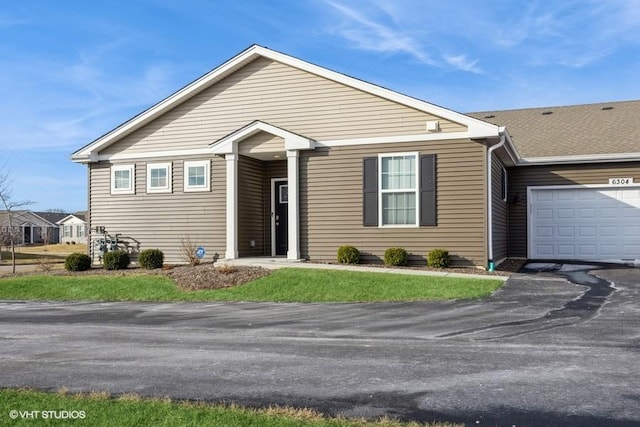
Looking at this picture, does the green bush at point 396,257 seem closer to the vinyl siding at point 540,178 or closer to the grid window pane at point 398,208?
the grid window pane at point 398,208

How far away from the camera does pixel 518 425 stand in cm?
411

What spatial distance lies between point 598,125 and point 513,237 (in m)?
5.09

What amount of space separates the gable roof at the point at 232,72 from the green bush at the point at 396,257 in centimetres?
329

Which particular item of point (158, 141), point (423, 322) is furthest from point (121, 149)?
point (423, 322)

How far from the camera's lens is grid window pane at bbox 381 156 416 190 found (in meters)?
14.4

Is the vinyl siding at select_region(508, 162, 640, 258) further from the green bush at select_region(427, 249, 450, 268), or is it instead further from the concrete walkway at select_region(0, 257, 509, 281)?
the concrete walkway at select_region(0, 257, 509, 281)

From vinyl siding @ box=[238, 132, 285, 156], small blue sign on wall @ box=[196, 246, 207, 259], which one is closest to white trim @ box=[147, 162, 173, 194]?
small blue sign on wall @ box=[196, 246, 207, 259]

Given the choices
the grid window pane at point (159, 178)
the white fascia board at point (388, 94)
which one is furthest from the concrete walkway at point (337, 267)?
the white fascia board at point (388, 94)

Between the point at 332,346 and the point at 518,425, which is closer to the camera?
the point at 518,425

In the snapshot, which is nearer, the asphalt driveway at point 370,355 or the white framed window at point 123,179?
the asphalt driveway at point 370,355

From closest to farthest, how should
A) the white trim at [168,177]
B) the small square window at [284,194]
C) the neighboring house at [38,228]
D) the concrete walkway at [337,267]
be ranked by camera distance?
the concrete walkway at [337,267] → the white trim at [168,177] → the small square window at [284,194] → the neighboring house at [38,228]

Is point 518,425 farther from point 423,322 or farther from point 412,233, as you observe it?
point 412,233

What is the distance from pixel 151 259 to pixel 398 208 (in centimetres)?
685

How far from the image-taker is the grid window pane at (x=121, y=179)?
17.5 metres
